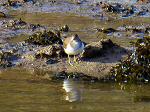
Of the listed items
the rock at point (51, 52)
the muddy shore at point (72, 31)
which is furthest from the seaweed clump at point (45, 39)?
the rock at point (51, 52)

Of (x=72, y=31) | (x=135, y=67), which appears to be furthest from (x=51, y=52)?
(x=72, y=31)

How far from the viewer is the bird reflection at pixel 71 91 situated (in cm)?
926

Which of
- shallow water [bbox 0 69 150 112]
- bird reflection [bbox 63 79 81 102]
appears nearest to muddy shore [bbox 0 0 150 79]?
bird reflection [bbox 63 79 81 102]

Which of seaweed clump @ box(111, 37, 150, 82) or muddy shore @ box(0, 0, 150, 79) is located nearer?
seaweed clump @ box(111, 37, 150, 82)

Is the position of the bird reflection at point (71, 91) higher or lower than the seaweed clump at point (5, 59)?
lower

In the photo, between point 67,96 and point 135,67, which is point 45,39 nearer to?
point 135,67

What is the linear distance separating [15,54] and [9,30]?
328 cm

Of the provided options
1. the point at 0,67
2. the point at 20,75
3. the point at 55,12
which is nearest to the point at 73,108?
the point at 20,75

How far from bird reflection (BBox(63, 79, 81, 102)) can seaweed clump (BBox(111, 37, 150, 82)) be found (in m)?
0.89

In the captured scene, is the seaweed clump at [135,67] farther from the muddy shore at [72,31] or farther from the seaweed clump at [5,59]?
the seaweed clump at [5,59]

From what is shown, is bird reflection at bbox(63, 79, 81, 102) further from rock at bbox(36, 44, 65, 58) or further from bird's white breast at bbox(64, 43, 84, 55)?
rock at bbox(36, 44, 65, 58)

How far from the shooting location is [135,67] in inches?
433

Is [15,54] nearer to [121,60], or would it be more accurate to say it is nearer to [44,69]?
[44,69]

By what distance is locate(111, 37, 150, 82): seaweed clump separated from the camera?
10.8 m
